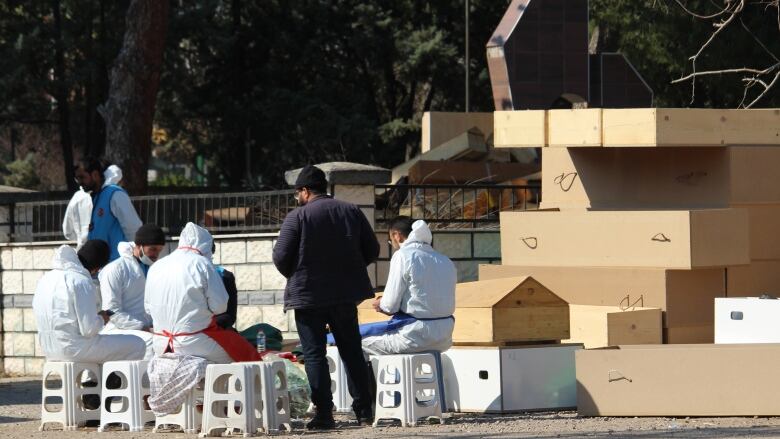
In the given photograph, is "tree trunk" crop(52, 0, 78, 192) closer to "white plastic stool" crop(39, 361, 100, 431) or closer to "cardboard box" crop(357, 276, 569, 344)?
"white plastic stool" crop(39, 361, 100, 431)

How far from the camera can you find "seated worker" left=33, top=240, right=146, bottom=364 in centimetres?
889

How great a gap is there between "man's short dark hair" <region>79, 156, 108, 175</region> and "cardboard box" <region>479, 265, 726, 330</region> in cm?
358

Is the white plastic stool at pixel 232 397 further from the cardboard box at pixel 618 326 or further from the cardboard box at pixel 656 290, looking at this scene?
the cardboard box at pixel 656 290

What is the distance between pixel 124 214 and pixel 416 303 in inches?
110

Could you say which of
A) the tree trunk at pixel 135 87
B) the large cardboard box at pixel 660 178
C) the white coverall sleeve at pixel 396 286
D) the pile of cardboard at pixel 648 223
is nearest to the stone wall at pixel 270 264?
the large cardboard box at pixel 660 178

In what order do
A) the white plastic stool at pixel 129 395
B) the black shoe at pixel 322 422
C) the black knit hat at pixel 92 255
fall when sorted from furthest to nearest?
the black knit hat at pixel 92 255 → the white plastic stool at pixel 129 395 → the black shoe at pixel 322 422

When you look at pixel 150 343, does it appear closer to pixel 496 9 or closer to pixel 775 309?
pixel 775 309

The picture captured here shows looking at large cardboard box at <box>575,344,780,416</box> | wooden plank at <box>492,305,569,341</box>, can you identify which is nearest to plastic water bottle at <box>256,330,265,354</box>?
wooden plank at <box>492,305,569,341</box>

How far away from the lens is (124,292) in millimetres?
9734

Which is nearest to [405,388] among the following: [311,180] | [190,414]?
[190,414]

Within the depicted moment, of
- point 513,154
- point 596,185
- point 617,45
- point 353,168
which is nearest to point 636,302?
point 596,185

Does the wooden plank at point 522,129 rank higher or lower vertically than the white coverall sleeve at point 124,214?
higher

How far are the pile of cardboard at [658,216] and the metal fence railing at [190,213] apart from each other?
2.63 meters

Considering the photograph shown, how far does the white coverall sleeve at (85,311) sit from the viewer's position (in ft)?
29.1
